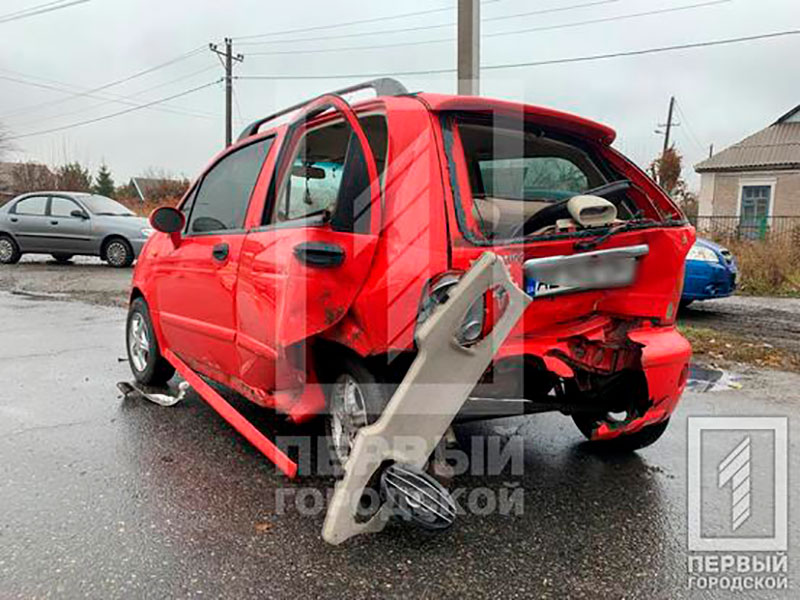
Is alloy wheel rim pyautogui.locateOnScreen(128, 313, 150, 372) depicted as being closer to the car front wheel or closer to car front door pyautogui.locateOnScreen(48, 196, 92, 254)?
car front door pyautogui.locateOnScreen(48, 196, 92, 254)

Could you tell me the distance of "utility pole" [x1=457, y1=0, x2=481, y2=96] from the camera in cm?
926

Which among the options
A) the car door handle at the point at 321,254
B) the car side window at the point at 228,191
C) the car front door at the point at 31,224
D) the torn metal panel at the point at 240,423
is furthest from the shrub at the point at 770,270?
the car front door at the point at 31,224

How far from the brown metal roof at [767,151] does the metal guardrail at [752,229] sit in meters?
6.64

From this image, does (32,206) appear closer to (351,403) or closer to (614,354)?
(351,403)

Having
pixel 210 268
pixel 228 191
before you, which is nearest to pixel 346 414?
pixel 210 268

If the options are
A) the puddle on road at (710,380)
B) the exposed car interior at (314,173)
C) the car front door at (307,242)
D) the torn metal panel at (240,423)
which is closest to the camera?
the car front door at (307,242)

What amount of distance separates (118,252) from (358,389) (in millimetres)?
12037

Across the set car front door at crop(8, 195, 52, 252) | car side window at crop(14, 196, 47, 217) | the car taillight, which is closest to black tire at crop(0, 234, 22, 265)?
car front door at crop(8, 195, 52, 252)

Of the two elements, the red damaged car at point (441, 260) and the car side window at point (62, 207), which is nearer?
the red damaged car at point (441, 260)

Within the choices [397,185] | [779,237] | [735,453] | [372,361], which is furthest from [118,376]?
[779,237]

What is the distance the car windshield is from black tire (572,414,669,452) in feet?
39.9

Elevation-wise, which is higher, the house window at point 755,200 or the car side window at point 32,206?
the house window at point 755,200

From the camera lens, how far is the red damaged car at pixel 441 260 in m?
2.53

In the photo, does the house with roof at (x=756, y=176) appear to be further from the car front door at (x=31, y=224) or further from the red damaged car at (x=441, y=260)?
the red damaged car at (x=441, y=260)
